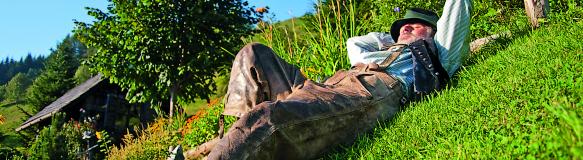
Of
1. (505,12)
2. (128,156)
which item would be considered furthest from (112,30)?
(505,12)

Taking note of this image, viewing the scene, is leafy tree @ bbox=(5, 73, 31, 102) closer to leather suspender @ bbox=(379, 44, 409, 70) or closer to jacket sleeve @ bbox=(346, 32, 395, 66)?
jacket sleeve @ bbox=(346, 32, 395, 66)

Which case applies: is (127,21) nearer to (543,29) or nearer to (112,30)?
(112,30)

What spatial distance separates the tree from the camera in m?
12.8

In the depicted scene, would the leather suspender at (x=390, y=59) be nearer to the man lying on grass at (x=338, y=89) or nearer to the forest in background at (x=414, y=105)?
the man lying on grass at (x=338, y=89)

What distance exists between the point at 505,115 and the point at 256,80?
1.84 meters

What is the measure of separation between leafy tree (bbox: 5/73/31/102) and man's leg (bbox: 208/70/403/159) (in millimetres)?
91982

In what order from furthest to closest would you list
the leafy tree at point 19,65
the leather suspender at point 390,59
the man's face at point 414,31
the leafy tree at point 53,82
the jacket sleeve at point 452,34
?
the leafy tree at point 19,65, the leafy tree at point 53,82, the man's face at point 414,31, the jacket sleeve at point 452,34, the leather suspender at point 390,59

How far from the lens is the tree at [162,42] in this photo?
12.8 m

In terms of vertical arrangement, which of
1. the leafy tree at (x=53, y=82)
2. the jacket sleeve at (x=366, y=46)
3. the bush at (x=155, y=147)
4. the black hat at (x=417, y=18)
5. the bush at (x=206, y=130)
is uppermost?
the leafy tree at (x=53, y=82)

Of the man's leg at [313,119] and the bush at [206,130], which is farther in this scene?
the bush at [206,130]

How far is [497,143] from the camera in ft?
6.64

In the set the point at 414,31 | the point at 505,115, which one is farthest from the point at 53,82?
the point at 505,115

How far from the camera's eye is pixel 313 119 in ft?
10.2

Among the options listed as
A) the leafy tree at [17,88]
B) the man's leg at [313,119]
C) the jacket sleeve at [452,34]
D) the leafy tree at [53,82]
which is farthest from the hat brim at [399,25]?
the leafy tree at [17,88]
